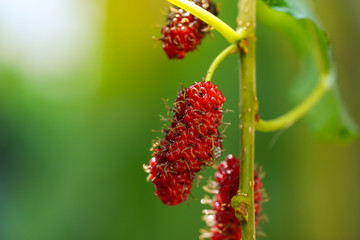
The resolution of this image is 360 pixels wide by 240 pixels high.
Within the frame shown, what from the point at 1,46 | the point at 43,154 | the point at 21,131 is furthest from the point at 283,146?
the point at 1,46

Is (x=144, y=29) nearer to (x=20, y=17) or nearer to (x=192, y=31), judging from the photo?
(x=20, y=17)

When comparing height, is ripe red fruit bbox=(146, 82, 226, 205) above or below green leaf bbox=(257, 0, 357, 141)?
below

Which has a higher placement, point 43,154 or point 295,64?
point 295,64

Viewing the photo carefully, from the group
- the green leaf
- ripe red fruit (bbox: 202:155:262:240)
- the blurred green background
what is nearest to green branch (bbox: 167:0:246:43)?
ripe red fruit (bbox: 202:155:262:240)

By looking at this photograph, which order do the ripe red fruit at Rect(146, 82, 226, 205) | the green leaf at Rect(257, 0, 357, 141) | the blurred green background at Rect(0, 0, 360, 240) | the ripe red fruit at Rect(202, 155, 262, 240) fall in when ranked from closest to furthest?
the ripe red fruit at Rect(146, 82, 226, 205)
the ripe red fruit at Rect(202, 155, 262, 240)
the green leaf at Rect(257, 0, 357, 141)
the blurred green background at Rect(0, 0, 360, 240)

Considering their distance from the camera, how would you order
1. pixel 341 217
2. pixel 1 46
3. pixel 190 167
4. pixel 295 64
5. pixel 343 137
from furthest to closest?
pixel 1 46
pixel 295 64
pixel 341 217
pixel 343 137
pixel 190 167

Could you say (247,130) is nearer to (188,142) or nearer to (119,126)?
(188,142)

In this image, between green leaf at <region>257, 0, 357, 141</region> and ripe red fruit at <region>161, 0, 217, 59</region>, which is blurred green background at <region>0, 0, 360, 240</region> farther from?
ripe red fruit at <region>161, 0, 217, 59</region>
